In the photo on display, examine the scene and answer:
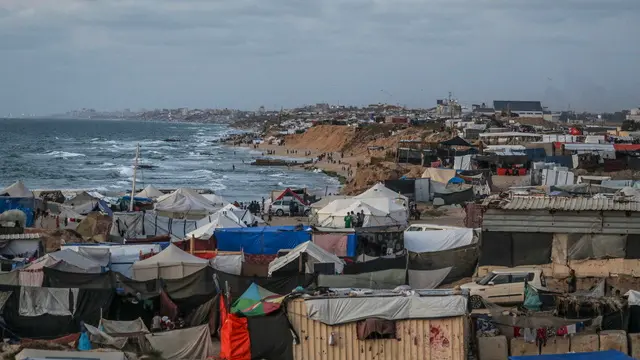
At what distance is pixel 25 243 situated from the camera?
20.8 meters

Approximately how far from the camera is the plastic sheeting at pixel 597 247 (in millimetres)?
17672

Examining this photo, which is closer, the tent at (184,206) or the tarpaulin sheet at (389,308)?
the tarpaulin sheet at (389,308)

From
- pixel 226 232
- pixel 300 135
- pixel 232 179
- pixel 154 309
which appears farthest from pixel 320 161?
pixel 154 309

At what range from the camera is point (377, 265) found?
707 inches

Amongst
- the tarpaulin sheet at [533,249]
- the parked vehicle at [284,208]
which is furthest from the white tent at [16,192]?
the tarpaulin sheet at [533,249]

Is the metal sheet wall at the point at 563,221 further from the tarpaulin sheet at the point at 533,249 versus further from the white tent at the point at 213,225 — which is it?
the white tent at the point at 213,225

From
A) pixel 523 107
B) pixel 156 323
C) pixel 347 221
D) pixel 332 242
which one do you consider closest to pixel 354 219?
pixel 347 221

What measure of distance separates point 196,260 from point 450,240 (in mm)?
6302

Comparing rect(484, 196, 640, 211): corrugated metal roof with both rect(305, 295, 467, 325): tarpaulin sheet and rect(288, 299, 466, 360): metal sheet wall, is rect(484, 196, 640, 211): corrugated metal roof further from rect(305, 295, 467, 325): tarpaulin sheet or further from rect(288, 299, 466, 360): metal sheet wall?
rect(288, 299, 466, 360): metal sheet wall

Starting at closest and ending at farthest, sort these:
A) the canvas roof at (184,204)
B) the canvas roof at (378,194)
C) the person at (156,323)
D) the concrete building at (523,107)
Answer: the person at (156,323)
the canvas roof at (184,204)
the canvas roof at (378,194)
the concrete building at (523,107)

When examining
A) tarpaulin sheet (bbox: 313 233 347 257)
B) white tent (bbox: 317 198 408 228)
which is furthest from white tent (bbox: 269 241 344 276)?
white tent (bbox: 317 198 408 228)

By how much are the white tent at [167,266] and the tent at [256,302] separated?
2741 mm

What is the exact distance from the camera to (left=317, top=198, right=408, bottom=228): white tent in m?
26.5

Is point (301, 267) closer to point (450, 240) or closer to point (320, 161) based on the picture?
point (450, 240)
